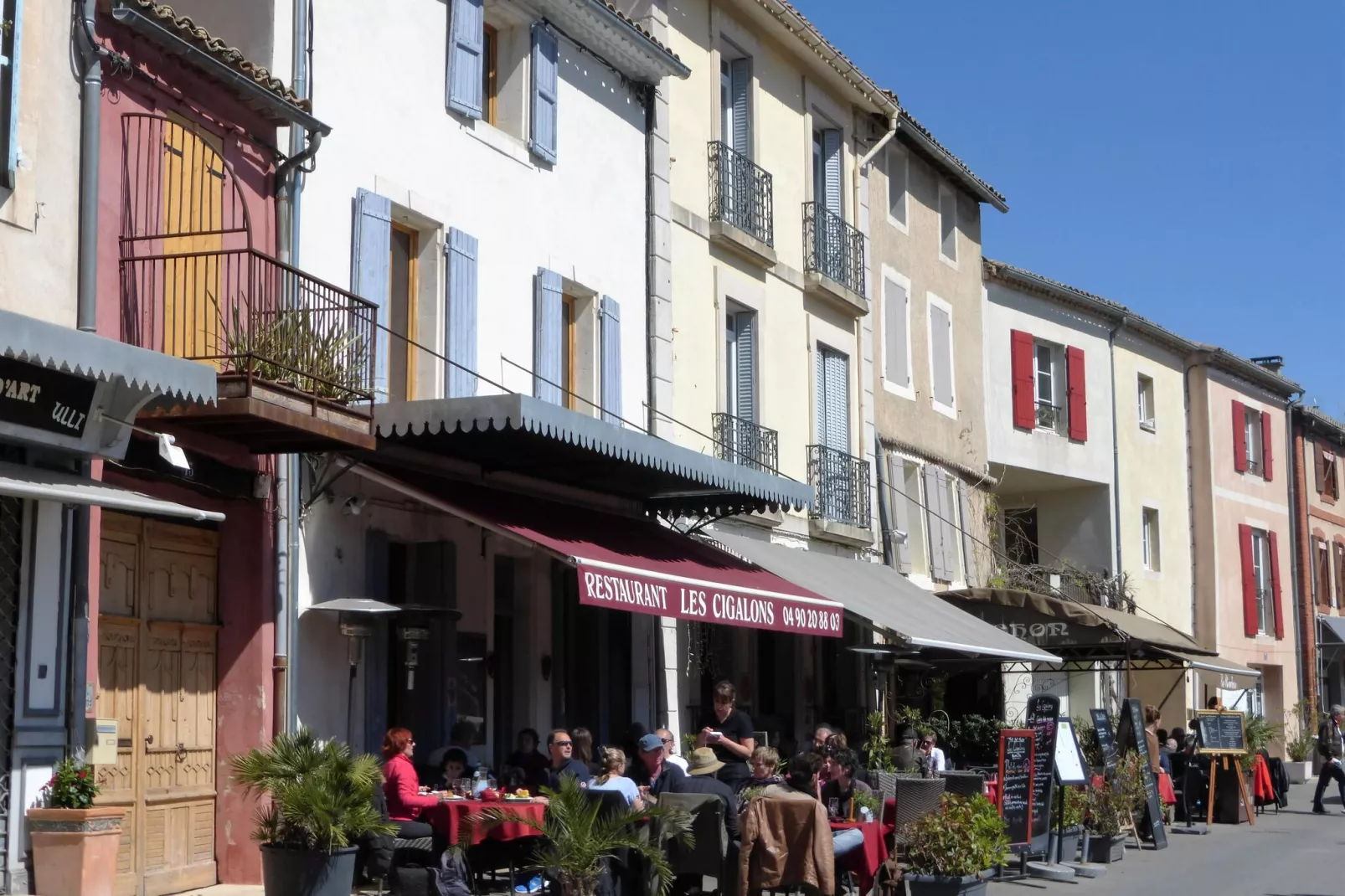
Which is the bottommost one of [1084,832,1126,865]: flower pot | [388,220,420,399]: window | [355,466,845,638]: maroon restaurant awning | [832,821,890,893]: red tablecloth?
[1084,832,1126,865]: flower pot

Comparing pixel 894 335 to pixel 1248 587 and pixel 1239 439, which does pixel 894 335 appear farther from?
pixel 1248 587

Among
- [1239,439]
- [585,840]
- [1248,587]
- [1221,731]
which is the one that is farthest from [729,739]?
[1239,439]

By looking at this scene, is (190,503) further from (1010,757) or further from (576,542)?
(1010,757)

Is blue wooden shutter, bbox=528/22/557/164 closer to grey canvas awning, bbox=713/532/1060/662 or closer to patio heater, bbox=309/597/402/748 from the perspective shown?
grey canvas awning, bbox=713/532/1060/662

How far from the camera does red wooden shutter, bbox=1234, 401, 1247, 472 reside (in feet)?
111

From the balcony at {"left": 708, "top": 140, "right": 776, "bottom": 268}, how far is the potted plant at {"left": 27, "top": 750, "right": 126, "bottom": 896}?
1041cm

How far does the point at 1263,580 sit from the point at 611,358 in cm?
2264

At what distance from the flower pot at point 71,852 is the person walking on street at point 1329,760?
17423 mm

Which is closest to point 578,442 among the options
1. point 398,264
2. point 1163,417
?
point 398,264

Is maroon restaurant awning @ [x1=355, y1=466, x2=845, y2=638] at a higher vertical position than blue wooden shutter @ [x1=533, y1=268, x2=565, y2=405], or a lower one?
lower

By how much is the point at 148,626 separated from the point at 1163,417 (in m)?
24.0

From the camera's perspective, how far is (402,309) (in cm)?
1373

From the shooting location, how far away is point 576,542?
13.0 meters

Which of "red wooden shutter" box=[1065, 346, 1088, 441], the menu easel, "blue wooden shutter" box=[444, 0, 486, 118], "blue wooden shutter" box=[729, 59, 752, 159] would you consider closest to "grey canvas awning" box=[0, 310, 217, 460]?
"blue wooden shutter" box=[444, 0, 486, 118]
